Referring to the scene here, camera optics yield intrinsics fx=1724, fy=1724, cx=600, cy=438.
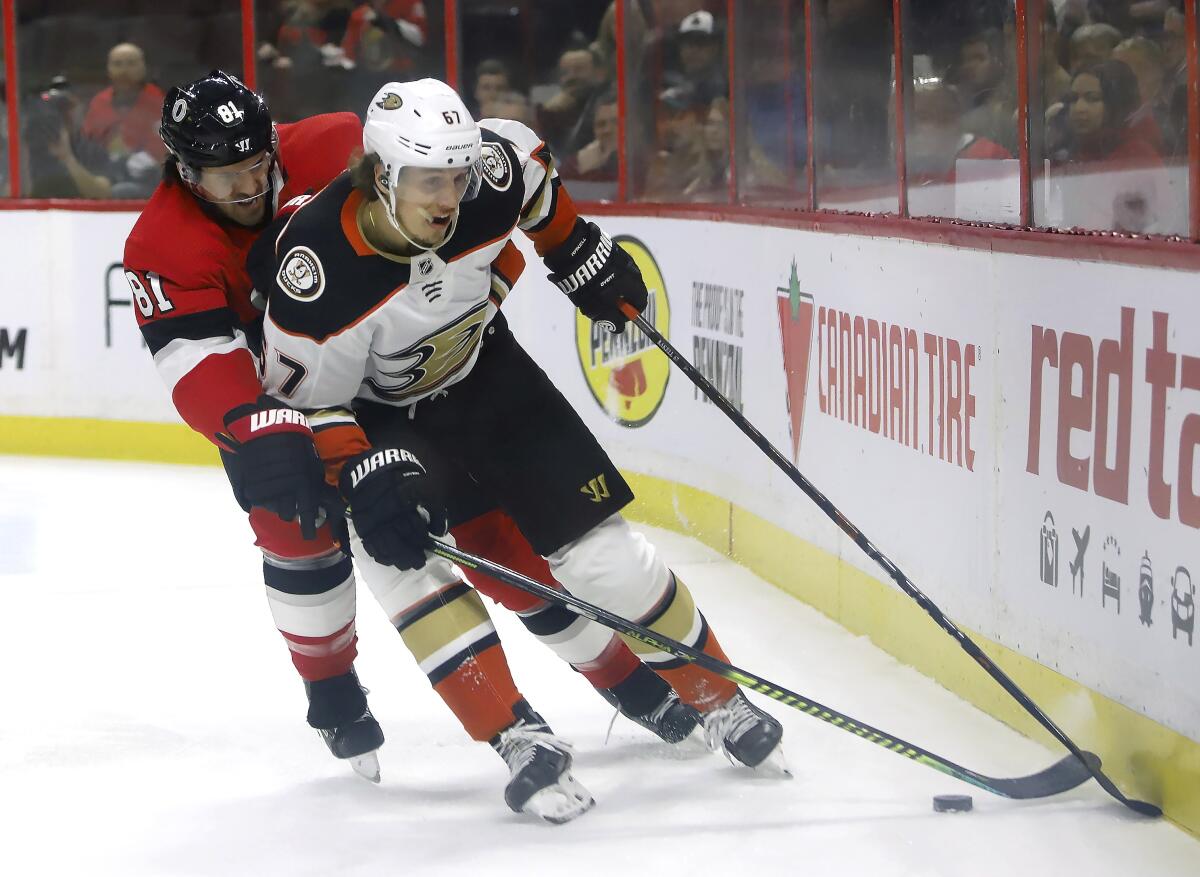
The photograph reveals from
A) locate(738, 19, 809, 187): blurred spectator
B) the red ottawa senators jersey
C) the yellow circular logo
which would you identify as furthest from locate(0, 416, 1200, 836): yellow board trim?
the red ottawa senators jersey

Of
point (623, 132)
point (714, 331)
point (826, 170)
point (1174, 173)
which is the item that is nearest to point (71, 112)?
point (623, 132)

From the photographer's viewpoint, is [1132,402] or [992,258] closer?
[1132,402]

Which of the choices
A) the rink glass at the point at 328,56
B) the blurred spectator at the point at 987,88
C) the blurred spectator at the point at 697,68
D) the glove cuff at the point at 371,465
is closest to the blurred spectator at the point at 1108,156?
the blurred spectator at the point at 987,88

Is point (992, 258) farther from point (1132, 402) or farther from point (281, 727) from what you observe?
point (281, 727)

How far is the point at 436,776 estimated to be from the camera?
327cm

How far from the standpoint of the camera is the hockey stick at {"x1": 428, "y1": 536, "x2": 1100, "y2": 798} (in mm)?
2867

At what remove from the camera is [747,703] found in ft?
10.3

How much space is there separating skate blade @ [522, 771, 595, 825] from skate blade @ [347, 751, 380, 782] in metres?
0.39

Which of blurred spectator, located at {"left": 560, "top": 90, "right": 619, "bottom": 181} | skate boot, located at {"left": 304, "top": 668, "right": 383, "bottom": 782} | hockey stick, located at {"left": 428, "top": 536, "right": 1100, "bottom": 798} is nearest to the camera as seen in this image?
hockey stick, located at {"left": 428, "top": 536, "right": 1100, "bottom": 798}

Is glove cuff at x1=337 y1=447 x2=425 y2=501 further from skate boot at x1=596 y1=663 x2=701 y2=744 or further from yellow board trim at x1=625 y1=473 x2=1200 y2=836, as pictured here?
yellow board trim at x1=625 y1=473 x2=1200 y2=836

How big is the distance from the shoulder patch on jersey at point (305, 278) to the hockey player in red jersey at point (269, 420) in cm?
20

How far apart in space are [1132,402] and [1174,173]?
1.25 ft

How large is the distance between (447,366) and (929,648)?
134 centimetres

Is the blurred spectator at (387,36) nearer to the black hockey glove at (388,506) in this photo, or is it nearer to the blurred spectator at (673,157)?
the blurred spectator at (673,157)
